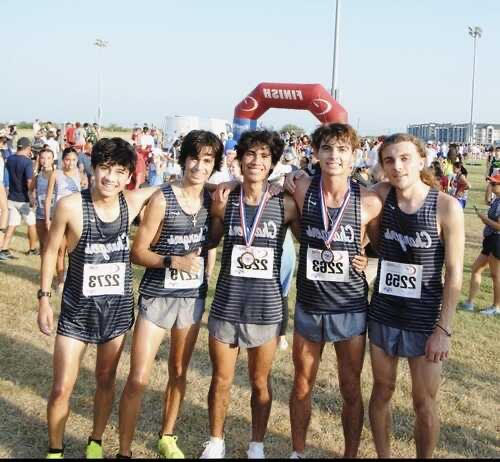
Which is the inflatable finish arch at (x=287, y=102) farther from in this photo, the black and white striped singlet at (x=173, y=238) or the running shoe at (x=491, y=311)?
the black and white striped singlet at (x=173, y=238)

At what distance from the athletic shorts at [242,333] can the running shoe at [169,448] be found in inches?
32.2

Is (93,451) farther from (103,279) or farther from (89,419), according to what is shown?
(103,279)

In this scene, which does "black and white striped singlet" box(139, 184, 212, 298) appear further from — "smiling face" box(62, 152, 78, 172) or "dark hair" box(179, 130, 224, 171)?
"smiling face" box(62, 152, 78, 172)

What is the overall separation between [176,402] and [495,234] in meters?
4.79

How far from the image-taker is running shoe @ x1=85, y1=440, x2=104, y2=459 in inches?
132

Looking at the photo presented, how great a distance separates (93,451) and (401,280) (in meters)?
2.04

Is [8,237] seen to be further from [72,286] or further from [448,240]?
[448,240]

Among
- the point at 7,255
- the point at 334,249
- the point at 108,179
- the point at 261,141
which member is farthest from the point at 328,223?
the point at 7,255

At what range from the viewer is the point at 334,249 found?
10.2 ft

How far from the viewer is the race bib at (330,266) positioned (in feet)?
10.2

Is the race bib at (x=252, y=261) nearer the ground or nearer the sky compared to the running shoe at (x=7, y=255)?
nearer the sky

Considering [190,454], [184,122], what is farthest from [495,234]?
[184,122]

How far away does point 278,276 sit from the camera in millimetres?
3295

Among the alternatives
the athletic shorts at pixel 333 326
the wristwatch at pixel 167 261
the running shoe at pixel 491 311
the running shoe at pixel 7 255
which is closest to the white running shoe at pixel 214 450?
the athletic shorts at pixel 333 326
